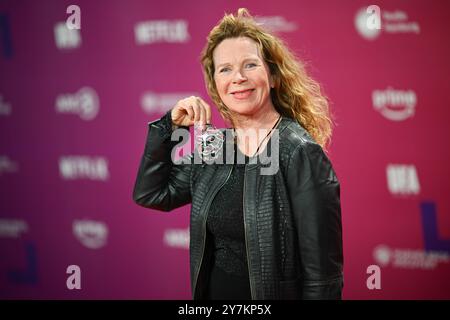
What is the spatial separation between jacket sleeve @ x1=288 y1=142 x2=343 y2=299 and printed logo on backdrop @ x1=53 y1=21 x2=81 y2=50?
2.81 meters

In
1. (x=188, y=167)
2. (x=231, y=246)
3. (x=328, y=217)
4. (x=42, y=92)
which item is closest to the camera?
(x=328, y=217)

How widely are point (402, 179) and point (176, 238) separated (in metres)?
1.71

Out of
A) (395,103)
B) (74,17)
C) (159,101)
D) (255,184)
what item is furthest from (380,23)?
(74,17)

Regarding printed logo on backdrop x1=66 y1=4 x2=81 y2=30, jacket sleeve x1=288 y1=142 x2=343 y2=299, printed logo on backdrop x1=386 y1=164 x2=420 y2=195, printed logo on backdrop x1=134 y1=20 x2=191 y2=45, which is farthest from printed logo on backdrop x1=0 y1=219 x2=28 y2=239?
jacket sleeve x1=288 y1=142 x2=343 y2=299

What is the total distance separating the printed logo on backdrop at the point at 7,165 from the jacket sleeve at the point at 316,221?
321cm

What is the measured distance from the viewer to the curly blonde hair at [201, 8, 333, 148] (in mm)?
1757

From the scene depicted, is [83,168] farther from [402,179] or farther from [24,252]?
[402,179]

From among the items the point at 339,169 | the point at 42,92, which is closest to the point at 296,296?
the point at 339,169

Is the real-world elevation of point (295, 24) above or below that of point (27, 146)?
above

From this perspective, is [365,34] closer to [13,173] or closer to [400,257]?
[400,257]

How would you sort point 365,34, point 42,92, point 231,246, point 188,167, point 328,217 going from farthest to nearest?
1. point 42,92
2. point 365,34
3. point 188,167
4. point 231,246
5. point 328,217

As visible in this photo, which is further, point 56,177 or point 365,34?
point 56,177

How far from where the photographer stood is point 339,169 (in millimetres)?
3277

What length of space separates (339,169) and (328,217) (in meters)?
1.78
